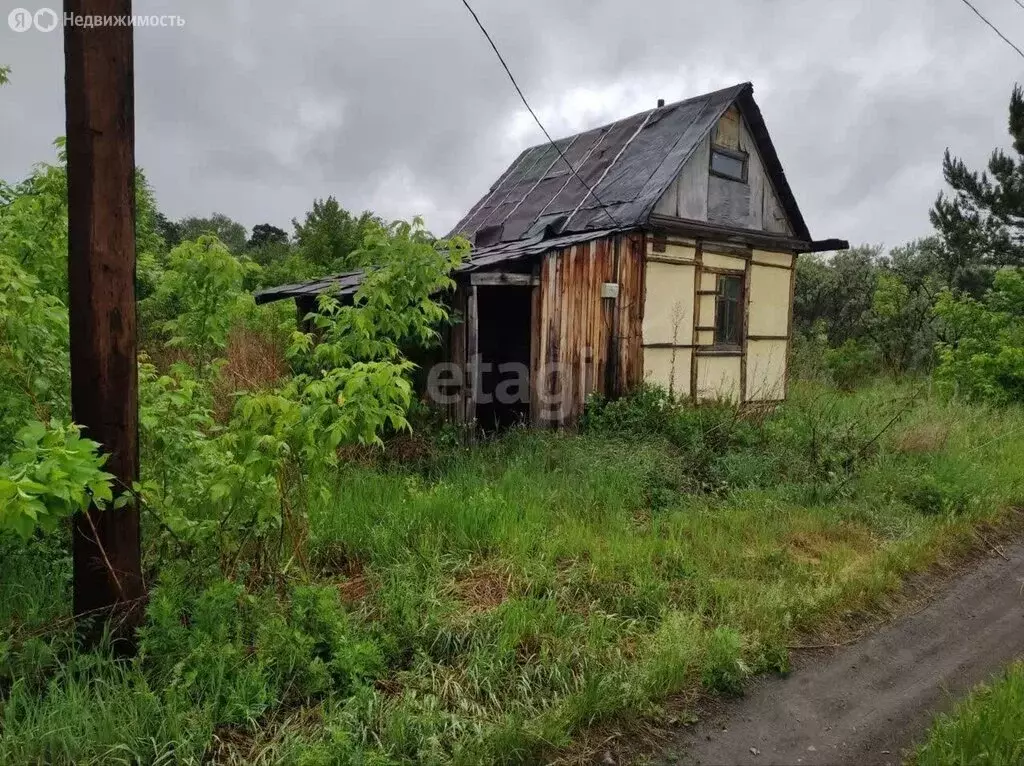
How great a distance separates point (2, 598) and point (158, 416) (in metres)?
1.25

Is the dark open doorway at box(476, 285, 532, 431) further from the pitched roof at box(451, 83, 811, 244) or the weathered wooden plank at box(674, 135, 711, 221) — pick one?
the weathered wooden plank at box(674, 135, 711, 221)

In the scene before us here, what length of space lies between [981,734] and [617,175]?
30.0 feet

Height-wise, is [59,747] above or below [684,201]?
below

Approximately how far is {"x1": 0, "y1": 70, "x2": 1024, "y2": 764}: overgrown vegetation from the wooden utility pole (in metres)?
0.18

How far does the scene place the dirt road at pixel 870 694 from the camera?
9.63 feet

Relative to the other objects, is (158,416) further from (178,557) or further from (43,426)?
(43,426)

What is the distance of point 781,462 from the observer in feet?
22.9

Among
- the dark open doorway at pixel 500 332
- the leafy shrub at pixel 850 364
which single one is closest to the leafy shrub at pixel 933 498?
the dark open doorway at pixel 500 332

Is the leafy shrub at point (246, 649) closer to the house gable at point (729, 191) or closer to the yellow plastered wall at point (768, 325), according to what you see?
the house gable at point (729, 191)

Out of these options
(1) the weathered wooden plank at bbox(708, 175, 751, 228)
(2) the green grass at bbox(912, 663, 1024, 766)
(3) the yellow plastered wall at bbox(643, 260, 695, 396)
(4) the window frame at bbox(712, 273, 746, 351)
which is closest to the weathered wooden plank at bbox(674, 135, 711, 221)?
(1) the weathered wooden plank at bbox(708, 175, 751, 228)

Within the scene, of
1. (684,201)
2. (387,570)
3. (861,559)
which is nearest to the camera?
(387,570)

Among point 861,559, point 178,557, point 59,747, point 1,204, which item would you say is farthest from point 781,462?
point 1,204

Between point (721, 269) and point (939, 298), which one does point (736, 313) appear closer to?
point (721, 269)

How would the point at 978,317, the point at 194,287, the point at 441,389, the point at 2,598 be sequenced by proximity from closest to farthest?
the point at 2,598 < the point at 194,287 < the point at 441,389 < the point at 978,317
